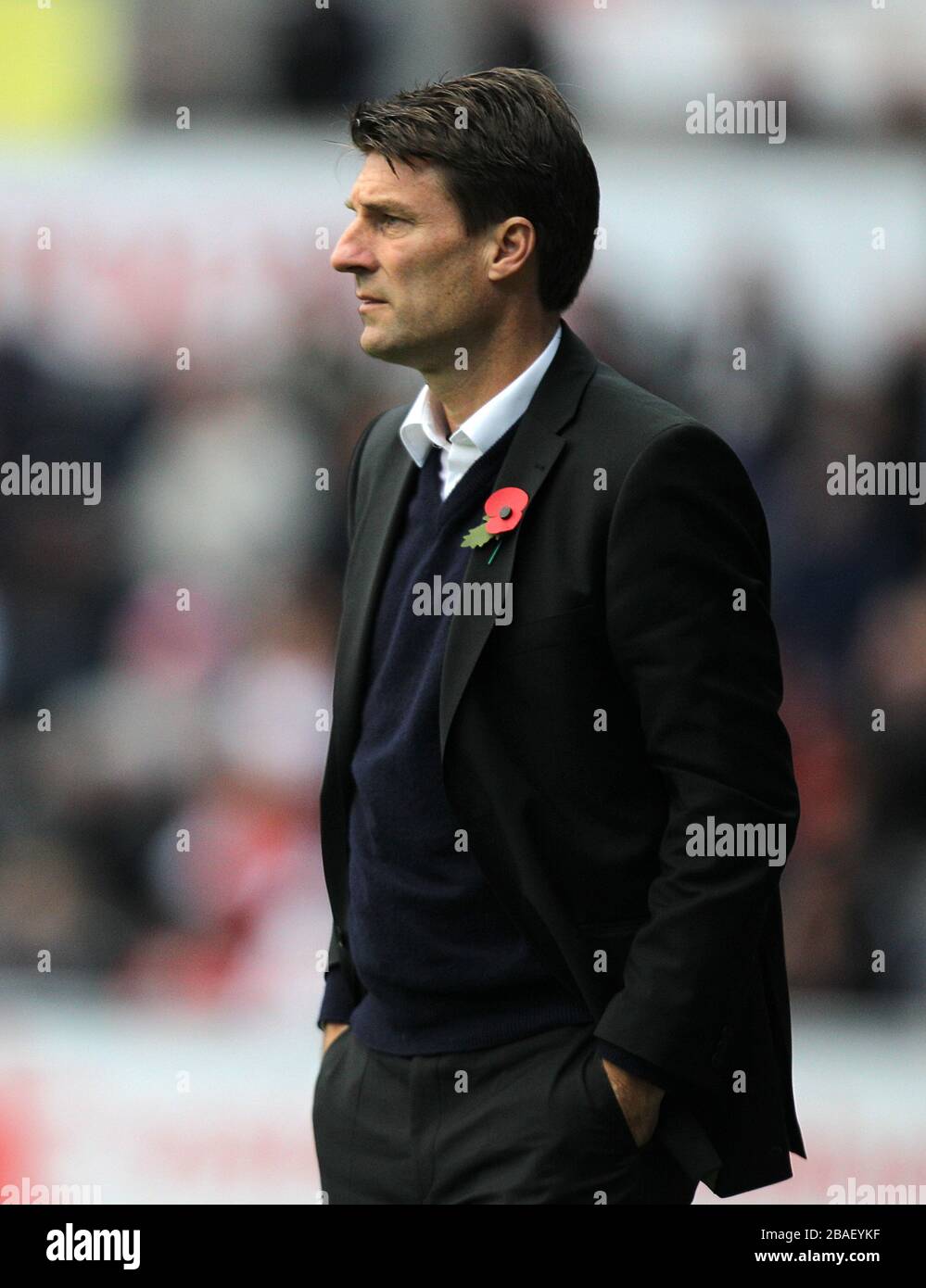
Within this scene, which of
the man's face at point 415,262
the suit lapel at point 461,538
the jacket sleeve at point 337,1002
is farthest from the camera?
the jacket sleeve at point 337,1002

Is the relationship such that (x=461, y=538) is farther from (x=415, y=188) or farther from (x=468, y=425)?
(x=415, y=188)

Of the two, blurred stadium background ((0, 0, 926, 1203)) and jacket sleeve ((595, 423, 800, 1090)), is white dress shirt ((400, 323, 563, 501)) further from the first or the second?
blurred stadium background ((0, 0, 926, 1203))

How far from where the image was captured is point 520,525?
2.36 m

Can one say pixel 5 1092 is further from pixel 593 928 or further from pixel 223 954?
pixel 593 928

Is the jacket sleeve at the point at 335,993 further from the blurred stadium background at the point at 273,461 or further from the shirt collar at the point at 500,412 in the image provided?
the blurred stadium background at the point at 273,461

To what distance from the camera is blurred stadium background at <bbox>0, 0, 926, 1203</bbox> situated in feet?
16.6

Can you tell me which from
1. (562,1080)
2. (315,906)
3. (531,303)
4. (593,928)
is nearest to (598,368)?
(531,303)

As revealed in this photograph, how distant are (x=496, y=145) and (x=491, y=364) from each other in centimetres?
26

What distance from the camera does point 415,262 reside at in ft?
7.94

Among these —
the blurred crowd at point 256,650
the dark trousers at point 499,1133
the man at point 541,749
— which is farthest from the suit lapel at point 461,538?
the blurred crowd at point 256,650

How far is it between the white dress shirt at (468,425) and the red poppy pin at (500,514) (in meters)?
0.10

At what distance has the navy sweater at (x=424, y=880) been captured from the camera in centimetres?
232

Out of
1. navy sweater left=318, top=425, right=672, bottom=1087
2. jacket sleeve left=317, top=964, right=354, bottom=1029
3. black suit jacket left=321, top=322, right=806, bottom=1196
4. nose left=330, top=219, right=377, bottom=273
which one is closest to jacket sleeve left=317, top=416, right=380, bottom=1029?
jacket sleeve left=317, top=964, right=354, bottom=1029

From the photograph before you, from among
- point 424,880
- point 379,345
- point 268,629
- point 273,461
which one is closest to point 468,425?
point 379,345
